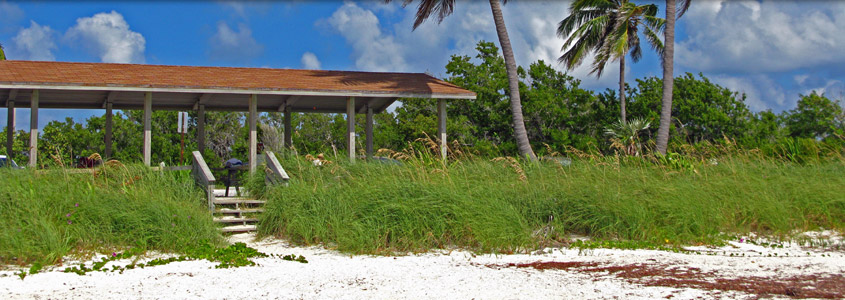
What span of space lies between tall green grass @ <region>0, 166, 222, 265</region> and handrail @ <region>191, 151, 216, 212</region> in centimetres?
78

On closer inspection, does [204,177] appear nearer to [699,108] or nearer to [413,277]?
[413,277]

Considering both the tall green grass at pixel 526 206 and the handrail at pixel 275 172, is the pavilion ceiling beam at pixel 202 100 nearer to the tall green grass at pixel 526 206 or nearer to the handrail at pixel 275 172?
the handrail at pixel 275 172

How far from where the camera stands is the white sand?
6.61m

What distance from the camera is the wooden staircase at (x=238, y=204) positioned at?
10831 mm

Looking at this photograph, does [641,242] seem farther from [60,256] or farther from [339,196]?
[60,256]

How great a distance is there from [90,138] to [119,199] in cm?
1923

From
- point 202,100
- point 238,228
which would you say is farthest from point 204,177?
point 202,100

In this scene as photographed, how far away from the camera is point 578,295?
647 cm

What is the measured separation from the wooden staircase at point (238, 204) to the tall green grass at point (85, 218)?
0.76 m

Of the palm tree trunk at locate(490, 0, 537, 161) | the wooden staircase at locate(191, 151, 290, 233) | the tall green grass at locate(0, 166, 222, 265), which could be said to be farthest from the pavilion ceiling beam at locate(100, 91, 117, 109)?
the palm tree trunk at locate(490, 0, 537, 161)

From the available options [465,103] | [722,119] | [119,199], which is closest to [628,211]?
[119,199]

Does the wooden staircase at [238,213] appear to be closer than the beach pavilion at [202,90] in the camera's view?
Yes

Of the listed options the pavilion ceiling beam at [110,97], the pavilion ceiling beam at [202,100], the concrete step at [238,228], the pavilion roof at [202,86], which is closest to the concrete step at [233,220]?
the concrete step at [238,228]

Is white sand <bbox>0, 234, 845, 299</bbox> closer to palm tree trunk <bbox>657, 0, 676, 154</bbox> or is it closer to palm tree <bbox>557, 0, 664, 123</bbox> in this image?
palm tree trunk <bbox>657, 0, 676, 154</bbox>
